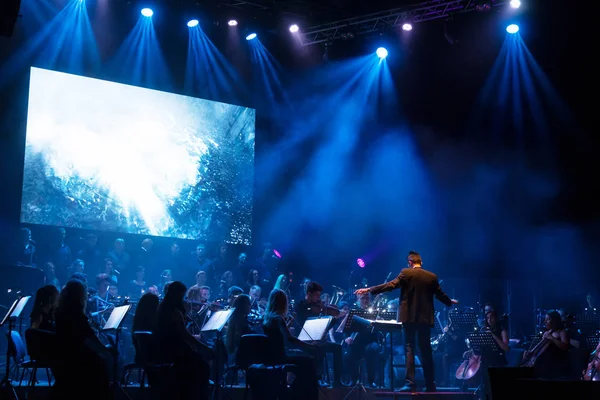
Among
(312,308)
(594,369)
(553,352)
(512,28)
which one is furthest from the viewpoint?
(512,28)

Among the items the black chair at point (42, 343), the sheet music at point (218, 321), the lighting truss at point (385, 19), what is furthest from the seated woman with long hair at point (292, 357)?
the lighting truss at point (385, 19)

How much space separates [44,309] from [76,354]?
36.4 inches

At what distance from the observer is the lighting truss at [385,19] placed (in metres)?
14.0

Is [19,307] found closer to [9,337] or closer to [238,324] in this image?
[9,337]

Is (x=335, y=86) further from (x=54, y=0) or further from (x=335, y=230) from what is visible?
(x=54, y=0)

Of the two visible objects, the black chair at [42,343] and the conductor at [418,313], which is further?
the conductor at [418,313]

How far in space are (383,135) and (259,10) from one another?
177 inches

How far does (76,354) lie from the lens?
691 centimetres

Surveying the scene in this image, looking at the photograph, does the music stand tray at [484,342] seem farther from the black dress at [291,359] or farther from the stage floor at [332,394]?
the black dress at [291,359]

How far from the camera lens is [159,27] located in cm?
1489

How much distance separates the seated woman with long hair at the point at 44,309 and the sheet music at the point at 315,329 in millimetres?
3047

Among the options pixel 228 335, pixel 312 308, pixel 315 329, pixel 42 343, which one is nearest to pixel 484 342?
pixel 312 308

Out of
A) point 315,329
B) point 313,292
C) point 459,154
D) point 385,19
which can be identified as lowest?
point 315,329

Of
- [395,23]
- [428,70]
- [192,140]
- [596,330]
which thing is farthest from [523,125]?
[192,140]
